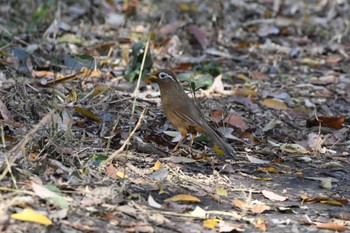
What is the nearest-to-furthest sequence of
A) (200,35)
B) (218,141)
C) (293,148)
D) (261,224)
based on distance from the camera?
(261,224) < (218,141) < (293,148) < (200,35)

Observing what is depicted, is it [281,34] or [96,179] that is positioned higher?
[96,179]

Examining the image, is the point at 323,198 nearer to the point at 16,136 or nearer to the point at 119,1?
the point at 16,136

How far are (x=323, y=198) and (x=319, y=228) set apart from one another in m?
0.48

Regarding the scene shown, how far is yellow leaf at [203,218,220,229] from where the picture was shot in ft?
13.3

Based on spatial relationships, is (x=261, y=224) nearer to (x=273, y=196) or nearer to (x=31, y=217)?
(x=273, y=196)

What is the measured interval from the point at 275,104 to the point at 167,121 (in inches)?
52.5

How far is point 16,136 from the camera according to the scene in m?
4.93

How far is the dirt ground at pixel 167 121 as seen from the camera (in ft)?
Answer: 13.3

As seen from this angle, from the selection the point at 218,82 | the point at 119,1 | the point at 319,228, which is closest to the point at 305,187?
the point at 319,228

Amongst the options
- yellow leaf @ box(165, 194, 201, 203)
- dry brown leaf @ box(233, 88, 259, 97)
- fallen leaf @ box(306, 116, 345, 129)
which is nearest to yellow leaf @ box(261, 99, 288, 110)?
dry brown leaf @ box(233, 88, 259, 97)

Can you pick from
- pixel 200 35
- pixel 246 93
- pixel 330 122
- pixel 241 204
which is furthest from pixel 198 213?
pixel 200 35

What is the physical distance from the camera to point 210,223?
407 centimetres

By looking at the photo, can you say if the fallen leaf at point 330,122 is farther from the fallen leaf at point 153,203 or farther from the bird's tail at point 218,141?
the fallen leaf at point 153,203

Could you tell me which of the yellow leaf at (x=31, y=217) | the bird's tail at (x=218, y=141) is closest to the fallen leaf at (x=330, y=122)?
the bird's tail at (x=218, y=141)
